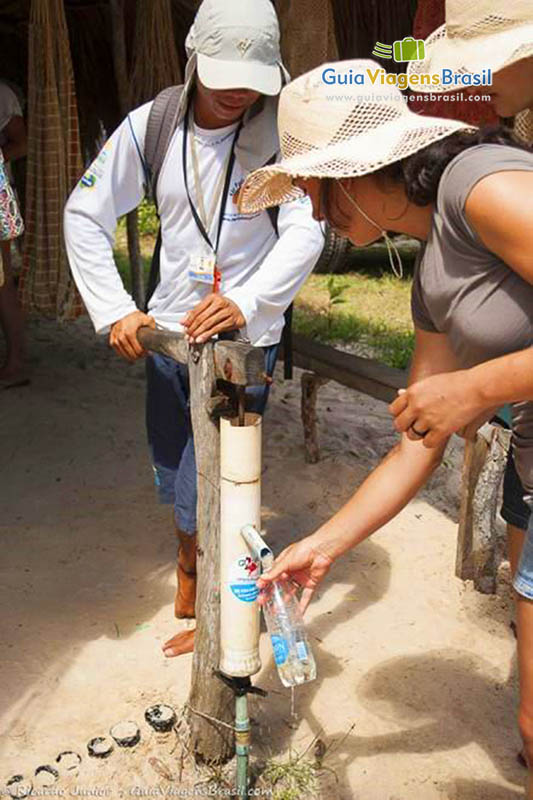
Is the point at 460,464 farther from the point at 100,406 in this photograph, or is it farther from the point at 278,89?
the point at 278,89

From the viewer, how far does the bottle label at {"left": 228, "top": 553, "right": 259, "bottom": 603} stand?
2.10 meters

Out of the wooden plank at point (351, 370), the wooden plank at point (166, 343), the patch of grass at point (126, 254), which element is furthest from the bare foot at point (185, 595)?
the patch of grass at point (126, 254)

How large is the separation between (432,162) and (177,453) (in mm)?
1628

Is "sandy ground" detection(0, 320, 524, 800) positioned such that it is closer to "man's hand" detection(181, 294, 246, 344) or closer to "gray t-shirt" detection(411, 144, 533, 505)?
"man's hand" detection(181, 294, 246, 344)

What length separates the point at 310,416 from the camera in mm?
4352

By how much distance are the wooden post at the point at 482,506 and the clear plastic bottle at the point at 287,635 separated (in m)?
1.38

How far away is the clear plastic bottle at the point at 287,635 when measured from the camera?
1.86m

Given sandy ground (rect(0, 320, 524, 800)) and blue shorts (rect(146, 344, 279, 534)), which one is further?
blue shorts (rect(146, 344, 279, 534))

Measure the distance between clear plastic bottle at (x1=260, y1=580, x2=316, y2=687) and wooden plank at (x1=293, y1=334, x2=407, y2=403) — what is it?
6.82 feet

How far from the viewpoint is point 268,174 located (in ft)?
6.12

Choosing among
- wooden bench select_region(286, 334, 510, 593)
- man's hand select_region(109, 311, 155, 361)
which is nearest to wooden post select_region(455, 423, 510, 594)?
wooden bench select_region(286, 334, 510, 593)

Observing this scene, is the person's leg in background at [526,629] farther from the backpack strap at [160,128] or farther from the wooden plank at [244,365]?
the backpack strap at [160,128]

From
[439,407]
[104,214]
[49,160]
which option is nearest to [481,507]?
[104,214]

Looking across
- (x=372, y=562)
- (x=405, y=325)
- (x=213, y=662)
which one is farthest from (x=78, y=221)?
(x=405, y=325)
